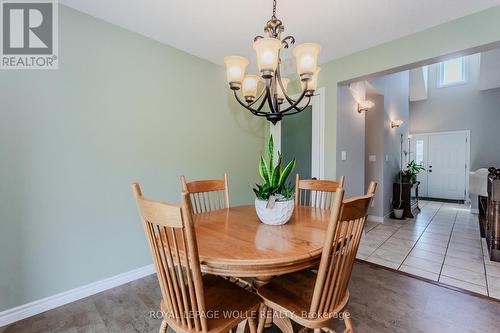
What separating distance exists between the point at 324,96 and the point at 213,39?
57.2 inches

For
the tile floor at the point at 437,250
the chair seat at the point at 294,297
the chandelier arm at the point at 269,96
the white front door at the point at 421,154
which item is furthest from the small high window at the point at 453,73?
the chair seat at the point at 294,297

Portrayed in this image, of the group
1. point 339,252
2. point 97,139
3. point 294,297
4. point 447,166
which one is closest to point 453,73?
point 447,166

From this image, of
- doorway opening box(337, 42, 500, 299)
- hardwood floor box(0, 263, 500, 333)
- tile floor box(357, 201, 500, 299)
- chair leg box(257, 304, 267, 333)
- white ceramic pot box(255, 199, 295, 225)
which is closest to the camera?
chair leg box(257, 304, 267, 333)

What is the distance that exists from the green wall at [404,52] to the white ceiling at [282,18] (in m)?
0.07

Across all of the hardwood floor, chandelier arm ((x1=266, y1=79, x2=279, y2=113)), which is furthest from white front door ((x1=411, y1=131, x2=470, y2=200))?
chandelier arm ((x1=266, y1=79, x2=279, y2=113))

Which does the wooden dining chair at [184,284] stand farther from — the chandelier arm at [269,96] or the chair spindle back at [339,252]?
the chandelier arm at [269,96]

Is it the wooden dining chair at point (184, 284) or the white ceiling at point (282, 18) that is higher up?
the white ceiling at point (282, 18)

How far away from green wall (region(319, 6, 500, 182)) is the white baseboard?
238 cm

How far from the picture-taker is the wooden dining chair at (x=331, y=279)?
0.91m

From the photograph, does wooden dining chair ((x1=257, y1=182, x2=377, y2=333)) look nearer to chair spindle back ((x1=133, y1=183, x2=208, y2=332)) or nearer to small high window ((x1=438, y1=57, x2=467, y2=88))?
chair spindle back ((x1=133, y1=183, x2=208, y2=332))

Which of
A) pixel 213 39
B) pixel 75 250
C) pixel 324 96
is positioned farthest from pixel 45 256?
pixel 324 96

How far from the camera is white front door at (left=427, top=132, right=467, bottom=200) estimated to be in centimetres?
593

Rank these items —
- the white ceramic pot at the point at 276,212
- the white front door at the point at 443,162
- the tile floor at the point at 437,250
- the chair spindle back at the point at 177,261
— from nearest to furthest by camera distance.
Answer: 1. the chair spindle back at the point at 177,261
2. the white ceramic pot at the point at 276,212
3. the tile floor at the point at 437,250
4. the white front door at the point at 443,162

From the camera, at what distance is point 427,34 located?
2119 millimetres
